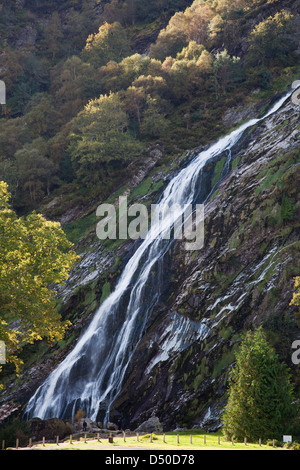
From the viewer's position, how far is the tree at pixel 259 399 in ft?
70.2

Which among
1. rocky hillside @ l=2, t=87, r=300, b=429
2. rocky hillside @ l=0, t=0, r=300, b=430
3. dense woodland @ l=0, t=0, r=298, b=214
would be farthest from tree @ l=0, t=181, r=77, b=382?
dense woodland @ l=0, t=0, r=298, b=214

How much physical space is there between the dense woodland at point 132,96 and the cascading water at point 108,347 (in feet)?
66.5

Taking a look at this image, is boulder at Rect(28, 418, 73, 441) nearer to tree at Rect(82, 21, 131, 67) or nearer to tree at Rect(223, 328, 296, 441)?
tree at Rect(223, 328, 296, 441)

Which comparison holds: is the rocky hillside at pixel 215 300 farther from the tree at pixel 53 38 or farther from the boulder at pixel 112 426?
the tree at pixel 53 38

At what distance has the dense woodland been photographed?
57594 mm

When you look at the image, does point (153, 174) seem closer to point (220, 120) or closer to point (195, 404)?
point (220, 120)

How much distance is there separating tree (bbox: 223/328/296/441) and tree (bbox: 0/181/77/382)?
1007cm

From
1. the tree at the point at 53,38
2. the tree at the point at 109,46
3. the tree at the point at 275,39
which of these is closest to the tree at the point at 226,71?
the tree at the point at 275,39

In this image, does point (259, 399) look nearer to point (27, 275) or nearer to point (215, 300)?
point (215, 300)

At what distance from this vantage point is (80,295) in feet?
133

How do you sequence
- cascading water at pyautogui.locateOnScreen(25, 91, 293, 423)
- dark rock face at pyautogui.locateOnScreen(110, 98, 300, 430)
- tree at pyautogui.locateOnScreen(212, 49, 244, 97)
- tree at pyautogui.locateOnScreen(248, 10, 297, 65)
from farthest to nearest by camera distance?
tree at pyautogui.locateOnScreen(212, 49, 244, 97), tree at pyautogui.locateOnScreen(248, 10, 297, 65), cascading water at pyautogui.locateOnScreen(25, 91, 293, 423), dark rock face at pyautogui.locateOnScreen(110, 98, 300, 430)

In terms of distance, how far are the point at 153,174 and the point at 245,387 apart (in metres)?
33.4

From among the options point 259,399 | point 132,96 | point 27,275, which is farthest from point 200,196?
point 132,96
